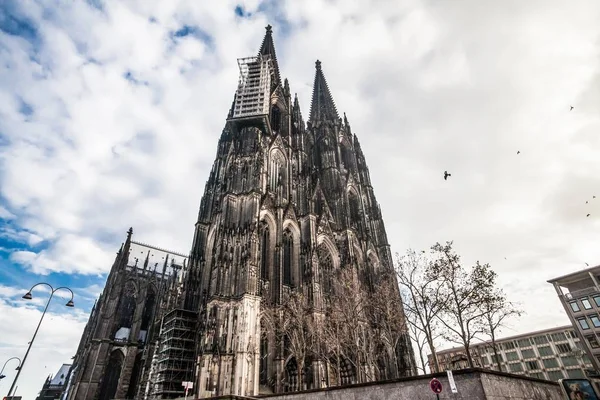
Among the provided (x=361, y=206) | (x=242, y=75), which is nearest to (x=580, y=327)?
(x=361, y=206)

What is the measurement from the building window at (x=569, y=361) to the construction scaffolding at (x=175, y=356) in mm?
62654

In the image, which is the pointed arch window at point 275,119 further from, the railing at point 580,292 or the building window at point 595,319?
the building window at point 595,319

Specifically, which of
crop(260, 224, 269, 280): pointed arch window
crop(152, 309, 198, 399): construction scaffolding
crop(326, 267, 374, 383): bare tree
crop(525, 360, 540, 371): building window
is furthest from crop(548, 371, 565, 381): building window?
crop(152, 309, 198, 399): construction scaffolding

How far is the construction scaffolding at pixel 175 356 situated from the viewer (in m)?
22.9

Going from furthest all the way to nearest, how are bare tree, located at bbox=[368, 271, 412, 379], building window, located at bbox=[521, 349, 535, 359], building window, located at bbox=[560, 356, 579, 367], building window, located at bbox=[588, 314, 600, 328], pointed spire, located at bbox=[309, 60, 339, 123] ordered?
building window, located at bbox=[521, 349, 535, 359] → building window, located at bbox=[560, 356, 579, 367] → pointed spire, located at bbox=[309, 60, 339, 123] → building window, located at bbox=[588, 314, 600, 328] → bare tree, located at bbox=[368, 271, 412, 379]

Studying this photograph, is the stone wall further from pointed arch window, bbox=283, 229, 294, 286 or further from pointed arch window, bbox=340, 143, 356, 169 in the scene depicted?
pointed arch window, bbox=340, 143, 356, 169

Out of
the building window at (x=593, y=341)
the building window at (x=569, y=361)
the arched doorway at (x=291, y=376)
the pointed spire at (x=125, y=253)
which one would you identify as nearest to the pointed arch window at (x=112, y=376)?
the pointed spire at (x=125, y=253)

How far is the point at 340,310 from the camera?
76.1 ft

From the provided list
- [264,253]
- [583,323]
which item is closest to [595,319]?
[583,323]

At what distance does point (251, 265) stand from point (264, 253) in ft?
13.2

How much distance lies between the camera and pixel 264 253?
2805cm

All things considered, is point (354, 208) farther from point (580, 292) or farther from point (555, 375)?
point (555, 375)

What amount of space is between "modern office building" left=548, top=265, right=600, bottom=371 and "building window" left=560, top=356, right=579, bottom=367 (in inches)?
514

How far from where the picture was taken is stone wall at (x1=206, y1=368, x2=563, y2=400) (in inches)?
319
